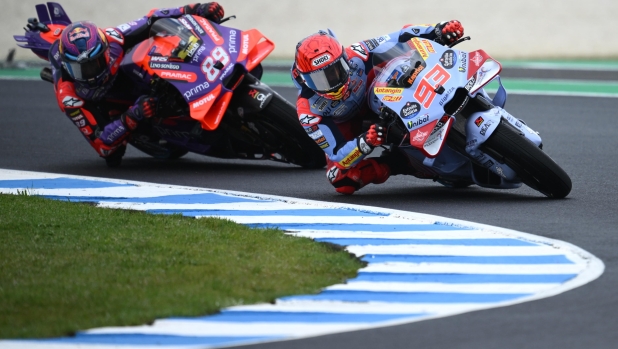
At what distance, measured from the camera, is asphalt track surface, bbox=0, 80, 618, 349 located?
16.0 ft

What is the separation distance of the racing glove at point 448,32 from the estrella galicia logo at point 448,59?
533 mm

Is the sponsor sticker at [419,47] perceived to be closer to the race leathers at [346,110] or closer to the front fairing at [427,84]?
the front fairing at [427,84]

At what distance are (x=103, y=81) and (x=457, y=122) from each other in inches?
154

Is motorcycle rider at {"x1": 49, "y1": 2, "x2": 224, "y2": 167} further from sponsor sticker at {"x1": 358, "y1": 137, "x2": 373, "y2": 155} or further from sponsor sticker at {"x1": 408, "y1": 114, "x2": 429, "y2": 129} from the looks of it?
sponsor sticker at {"x1": 408, "y1": 114, "x2": 429, "y2": 129}

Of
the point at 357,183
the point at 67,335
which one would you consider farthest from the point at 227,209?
the point at 67,335

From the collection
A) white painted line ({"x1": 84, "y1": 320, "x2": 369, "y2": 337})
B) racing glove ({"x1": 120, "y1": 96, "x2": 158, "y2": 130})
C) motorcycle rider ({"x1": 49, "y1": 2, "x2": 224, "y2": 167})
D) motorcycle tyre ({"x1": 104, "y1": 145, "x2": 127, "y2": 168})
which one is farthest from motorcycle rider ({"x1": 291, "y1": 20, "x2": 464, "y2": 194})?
white painted line ({"x1": 84, "y1": 320, "x2": 369, "y2": 337})

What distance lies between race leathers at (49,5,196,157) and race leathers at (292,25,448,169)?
8.17ft

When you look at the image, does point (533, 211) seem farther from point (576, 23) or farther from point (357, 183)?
point (576, 23)

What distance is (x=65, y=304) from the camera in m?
5.52

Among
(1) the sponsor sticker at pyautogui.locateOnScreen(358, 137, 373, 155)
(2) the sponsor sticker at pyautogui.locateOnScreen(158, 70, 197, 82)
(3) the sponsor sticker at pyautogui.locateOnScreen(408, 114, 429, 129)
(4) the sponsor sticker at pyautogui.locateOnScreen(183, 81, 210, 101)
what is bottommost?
(4) the sponsor sticker at pyautogui.locateOnScreen(183, 81, 210, 101)

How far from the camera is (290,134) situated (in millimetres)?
10469

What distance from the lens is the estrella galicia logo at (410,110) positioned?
8289 millimetres

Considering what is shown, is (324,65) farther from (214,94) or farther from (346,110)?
(214,94)

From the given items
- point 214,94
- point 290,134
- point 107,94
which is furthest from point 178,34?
point 290,134
